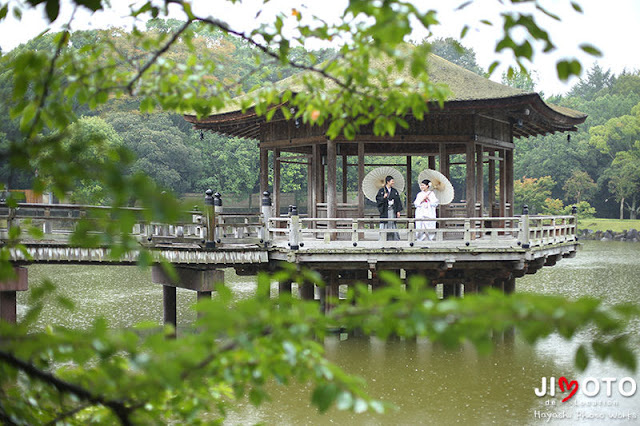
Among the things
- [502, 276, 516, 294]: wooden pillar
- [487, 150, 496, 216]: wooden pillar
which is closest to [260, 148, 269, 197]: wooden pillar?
[487, 150, 496, 216]: wooden pillar

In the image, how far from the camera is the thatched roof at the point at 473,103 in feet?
38.2

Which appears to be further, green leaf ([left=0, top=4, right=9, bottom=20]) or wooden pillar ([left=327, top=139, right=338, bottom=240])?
wooden pillar ([left=327, top=139, right=338, bottom=240])

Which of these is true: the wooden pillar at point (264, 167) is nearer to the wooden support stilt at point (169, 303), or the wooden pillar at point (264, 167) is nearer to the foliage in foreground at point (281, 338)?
the wooden support stilt at point (169, 303)

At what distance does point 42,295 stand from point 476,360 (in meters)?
9.29

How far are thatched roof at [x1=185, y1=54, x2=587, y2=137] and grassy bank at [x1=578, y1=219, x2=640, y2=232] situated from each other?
2899 centimetres

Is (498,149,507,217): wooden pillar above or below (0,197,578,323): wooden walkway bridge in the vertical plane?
above

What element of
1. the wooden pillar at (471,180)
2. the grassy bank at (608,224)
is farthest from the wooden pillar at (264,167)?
the grassy bank at (608,224)

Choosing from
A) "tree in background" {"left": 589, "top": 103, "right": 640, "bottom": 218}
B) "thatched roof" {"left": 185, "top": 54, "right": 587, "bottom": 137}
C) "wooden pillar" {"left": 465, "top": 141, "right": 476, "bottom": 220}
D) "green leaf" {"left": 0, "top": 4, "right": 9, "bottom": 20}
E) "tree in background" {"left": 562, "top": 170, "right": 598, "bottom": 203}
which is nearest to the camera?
"green leaf" {"left": 0, "top": 4, "right": 9, "bottom": 20}

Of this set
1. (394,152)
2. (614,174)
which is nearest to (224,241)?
(394,152)

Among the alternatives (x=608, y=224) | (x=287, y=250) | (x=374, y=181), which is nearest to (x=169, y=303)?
(x=287, y=250)

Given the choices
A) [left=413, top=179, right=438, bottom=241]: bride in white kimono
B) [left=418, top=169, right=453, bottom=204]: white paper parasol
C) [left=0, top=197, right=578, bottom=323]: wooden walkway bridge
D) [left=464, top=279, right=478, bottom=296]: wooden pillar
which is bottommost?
[left=464, top=279, right=478, bottom=296]: wooden pillar

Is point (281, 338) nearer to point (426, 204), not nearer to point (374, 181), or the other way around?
point (426, 204)

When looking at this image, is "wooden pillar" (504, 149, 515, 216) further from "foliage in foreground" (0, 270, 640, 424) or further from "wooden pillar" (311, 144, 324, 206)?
"foliage in foreground" (0, 270, 640, 424)

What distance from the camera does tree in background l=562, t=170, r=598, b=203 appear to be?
4334cm
